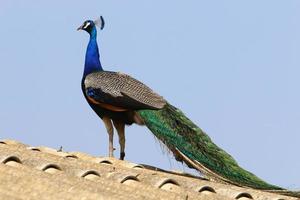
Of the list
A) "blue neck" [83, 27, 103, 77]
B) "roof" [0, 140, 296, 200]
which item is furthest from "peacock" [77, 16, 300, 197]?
"roof" [0, 140, 296, 200]

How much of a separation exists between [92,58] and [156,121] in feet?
6.23

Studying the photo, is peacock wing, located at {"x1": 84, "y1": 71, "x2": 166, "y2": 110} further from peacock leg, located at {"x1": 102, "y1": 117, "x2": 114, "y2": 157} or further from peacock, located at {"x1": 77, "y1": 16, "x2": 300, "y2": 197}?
peacock leg, located at {"x1": 102, "y1": 117, "x2": 114, "y2": 157}

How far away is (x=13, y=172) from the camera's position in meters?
5.54

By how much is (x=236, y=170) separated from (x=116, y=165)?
1.20 m

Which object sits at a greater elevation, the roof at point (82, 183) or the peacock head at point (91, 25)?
the peacock head at point (91, 25)

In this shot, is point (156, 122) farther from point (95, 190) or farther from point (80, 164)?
point (95, 190)

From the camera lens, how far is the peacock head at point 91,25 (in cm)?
1165

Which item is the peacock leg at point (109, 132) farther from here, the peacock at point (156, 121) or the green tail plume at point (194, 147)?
the green tail plume at point (194, 147)

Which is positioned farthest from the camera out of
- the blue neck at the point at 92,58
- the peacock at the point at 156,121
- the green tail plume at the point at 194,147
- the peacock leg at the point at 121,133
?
the blue neck at the point at 92,58

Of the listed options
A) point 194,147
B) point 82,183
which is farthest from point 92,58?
point 82,183

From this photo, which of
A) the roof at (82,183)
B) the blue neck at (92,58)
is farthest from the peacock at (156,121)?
the roof at (82,183)

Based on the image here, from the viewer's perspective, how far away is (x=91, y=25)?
38.3 ft

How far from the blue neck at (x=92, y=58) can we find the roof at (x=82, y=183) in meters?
2.92

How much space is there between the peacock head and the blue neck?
16 cm
